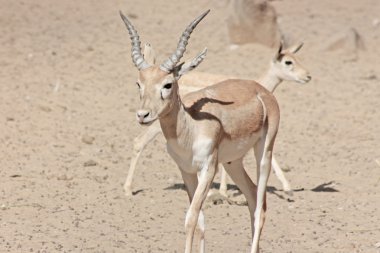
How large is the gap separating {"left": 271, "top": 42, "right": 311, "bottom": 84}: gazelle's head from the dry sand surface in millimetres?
895

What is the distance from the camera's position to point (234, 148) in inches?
297

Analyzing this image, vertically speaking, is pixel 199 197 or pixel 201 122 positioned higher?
pixel 201 122

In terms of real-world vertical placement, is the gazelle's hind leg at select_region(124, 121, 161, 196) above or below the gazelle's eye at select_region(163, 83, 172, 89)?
above

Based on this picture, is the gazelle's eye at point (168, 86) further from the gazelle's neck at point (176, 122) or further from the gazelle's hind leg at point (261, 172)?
the gazelle's hind leg at point (261, 172)

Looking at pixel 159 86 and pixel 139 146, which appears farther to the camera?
pixel 139 146

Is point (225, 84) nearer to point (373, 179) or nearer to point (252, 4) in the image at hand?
point (373, 179)

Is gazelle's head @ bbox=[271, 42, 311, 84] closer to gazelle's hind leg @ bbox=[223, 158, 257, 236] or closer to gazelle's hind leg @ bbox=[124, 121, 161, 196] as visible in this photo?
gazelle's hind leg @ bbox=[124, 121, 161, 196]

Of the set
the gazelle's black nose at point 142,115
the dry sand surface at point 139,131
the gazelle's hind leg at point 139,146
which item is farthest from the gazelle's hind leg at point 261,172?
the gazelle's hind leg at point 139,146

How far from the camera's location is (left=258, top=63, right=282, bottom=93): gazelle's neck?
39.3 ft

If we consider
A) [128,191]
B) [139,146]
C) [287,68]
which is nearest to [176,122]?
[128,191]

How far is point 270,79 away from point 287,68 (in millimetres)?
333

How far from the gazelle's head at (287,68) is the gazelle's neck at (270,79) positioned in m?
0.03

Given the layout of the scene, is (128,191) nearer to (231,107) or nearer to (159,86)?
(231,107)

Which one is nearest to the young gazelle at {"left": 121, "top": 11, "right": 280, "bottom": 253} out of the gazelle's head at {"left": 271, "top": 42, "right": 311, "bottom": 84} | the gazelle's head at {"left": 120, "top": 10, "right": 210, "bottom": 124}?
the gazelle's head at {"left": 120, "top": 10, "right": 210, "bottom": 124}
